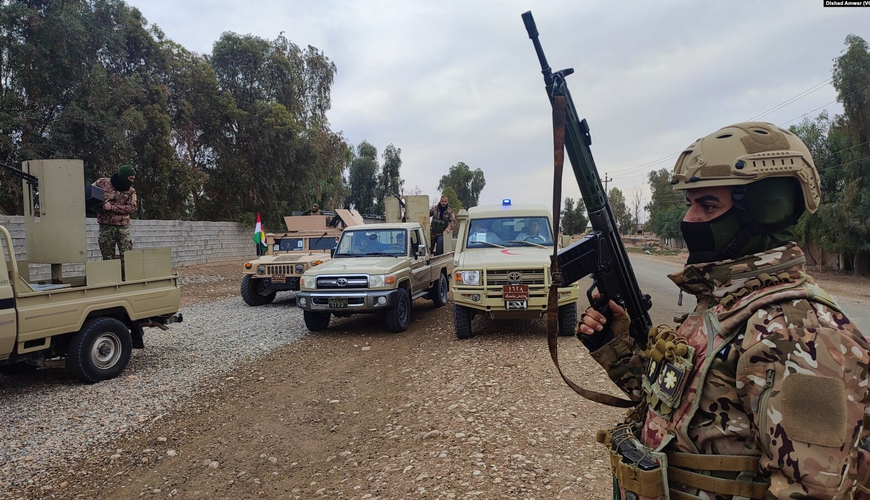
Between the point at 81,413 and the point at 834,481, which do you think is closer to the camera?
the point at 834,481

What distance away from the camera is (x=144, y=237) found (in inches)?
679

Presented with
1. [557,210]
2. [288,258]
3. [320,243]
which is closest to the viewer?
[557,210]

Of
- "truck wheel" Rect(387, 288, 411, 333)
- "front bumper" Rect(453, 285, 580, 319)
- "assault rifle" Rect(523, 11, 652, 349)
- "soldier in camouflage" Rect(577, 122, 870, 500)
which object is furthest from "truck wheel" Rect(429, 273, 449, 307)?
"soldier in camouflage" Rect(577, 122, 870, 500)

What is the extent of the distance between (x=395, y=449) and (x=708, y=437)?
2.99 metres

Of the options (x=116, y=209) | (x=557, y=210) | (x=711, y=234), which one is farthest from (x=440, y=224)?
(x=711, y=234)

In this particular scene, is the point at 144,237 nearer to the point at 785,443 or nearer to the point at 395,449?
the point at 395,449

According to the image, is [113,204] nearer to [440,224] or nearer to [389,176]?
[440,224]

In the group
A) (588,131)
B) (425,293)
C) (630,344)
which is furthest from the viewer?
(425,293)

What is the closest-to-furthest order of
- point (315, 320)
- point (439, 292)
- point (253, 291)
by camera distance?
point (315, 320)
point (439, 292)
point (253, 291)

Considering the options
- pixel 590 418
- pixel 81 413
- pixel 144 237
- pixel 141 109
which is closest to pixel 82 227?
pixel 81 413

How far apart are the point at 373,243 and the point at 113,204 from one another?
13.4 ft

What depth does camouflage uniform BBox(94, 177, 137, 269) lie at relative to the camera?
6938 millimetres

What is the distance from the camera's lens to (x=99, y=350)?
580 centimetres

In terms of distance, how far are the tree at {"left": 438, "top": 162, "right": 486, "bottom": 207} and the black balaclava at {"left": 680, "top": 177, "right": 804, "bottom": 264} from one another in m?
58.0
